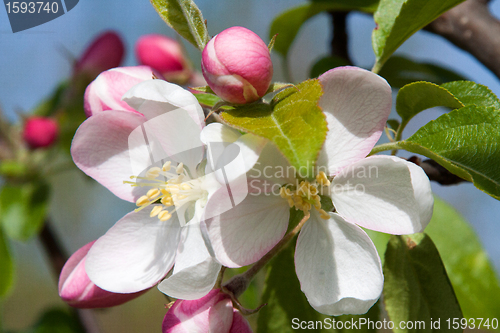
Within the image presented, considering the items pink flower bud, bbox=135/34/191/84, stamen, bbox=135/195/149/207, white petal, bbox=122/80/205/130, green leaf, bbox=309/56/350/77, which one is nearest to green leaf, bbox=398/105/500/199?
white petal, bbox=122/80/205/130

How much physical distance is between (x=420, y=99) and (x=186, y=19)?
16.7 inches

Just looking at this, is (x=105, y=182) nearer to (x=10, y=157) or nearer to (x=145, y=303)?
(x=10, y=157)

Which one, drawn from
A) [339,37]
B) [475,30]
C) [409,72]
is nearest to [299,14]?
[339,37]

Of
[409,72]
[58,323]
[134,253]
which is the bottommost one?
[58,323]

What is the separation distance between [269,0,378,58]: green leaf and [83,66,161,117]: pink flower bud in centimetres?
62

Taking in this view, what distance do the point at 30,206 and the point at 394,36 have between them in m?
1.50

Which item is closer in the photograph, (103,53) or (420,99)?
(420,99)

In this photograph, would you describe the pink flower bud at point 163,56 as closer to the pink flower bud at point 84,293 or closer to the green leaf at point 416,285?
the pink flower bud at point 84,293

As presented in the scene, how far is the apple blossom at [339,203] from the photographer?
1.81 feet

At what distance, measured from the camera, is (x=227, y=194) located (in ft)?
1.72

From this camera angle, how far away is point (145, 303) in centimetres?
569

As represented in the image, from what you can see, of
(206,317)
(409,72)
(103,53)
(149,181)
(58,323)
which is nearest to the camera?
(206,317)

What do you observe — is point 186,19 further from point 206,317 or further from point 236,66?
point 206,317

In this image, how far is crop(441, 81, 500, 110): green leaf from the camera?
676 millimetres
